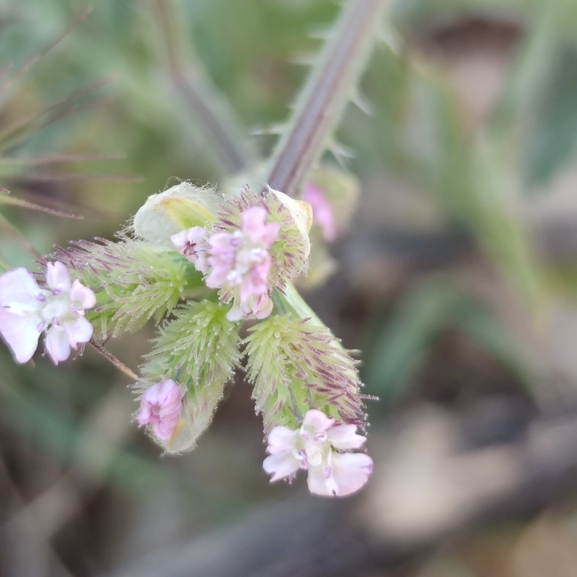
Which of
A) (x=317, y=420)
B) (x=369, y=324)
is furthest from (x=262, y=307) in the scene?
(x=369, y=324)

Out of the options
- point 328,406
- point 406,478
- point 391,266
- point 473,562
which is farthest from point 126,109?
point 473,562

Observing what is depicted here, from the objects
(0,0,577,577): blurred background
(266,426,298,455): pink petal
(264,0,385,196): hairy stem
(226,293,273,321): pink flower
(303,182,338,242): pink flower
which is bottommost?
(0,0,577,577): blurred background

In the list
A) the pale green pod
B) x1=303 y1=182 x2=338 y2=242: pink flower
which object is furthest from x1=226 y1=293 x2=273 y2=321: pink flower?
x1=303 y1=182 x2=338 y2=242: pink flower

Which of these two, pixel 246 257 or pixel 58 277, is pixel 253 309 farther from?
pixel 58 277

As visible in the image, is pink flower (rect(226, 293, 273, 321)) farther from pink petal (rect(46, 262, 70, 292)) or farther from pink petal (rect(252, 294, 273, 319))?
pink petal (rect(46, 262, 70, 292))

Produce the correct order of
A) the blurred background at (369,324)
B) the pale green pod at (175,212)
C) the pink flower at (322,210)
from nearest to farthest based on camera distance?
the pale green pod at (175,212) → the pink flower at (322,210) → the blurred background at (369,324)

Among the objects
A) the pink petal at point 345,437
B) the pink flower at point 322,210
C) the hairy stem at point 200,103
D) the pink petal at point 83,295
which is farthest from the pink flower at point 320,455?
the hairy stem at point 200,103

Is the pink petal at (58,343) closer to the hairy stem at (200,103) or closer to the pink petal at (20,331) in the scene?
the pink petal at (20,331)

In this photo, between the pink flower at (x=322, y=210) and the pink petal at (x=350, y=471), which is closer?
the pink petal at (x=350, y=471)

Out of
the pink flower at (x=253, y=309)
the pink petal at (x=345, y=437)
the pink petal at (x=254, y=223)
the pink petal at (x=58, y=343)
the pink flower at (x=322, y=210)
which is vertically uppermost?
the pink petal at (x=254, y=223)
